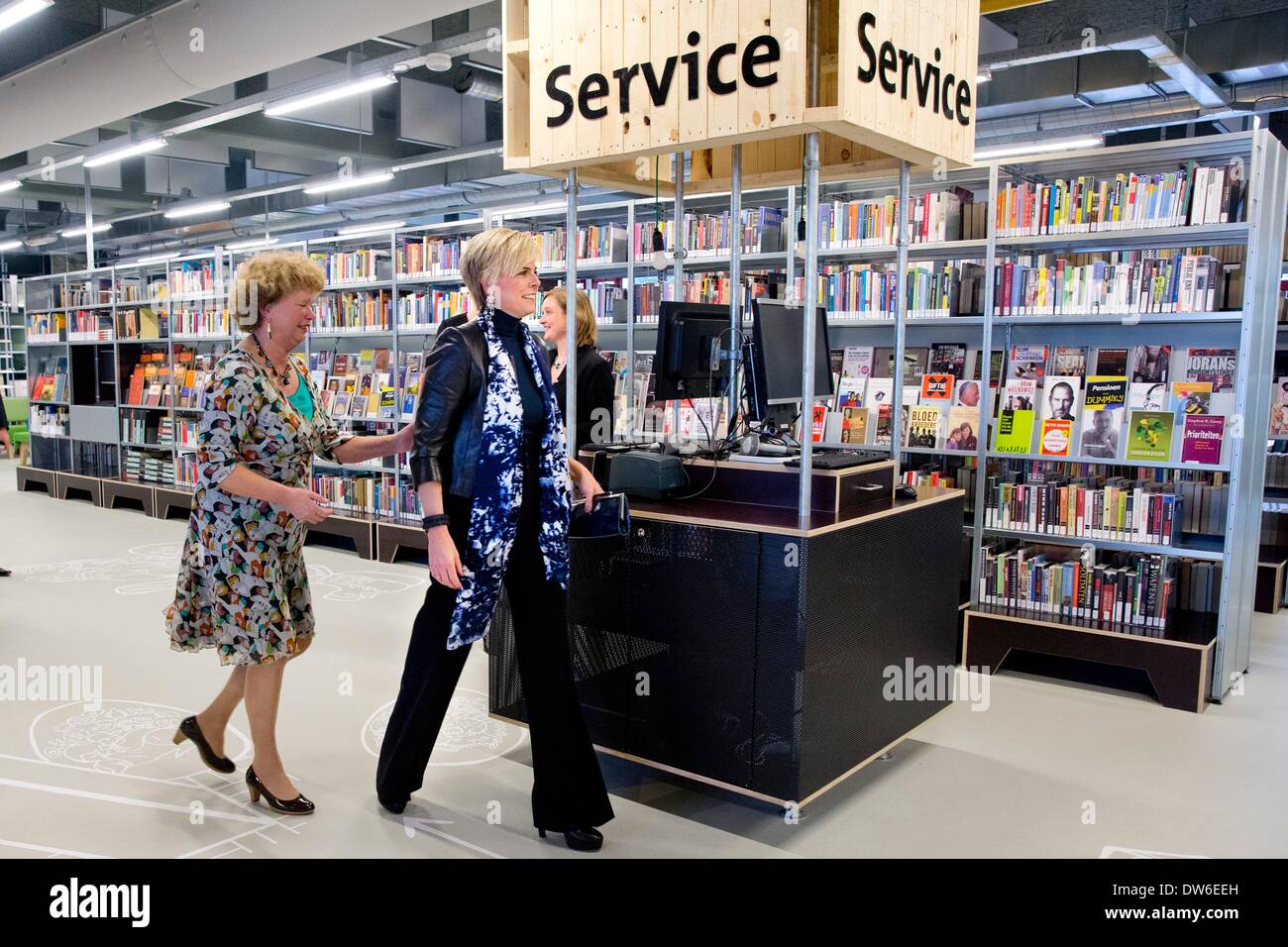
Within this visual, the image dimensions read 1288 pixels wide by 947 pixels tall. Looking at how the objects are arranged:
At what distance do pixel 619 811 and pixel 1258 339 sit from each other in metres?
3.59

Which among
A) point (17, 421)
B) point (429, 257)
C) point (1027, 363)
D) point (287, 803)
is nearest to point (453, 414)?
point (287, 803)

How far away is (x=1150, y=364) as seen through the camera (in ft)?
15.6

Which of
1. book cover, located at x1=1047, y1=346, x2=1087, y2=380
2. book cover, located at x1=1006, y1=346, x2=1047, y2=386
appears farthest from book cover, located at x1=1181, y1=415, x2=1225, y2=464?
book cover, located at x1=1006, y1=346, x2=1047, y2=386

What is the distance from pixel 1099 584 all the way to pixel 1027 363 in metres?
1.19

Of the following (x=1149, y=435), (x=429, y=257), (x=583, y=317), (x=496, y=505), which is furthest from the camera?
(x=429, y=257)

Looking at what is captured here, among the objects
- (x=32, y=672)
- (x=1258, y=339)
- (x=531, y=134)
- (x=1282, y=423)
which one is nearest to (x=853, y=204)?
(x=1258, y=339)

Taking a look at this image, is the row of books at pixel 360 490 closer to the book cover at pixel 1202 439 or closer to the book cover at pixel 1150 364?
the book cover at pixel 1150 364

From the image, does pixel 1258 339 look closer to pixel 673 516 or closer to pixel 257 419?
pixel 673 516

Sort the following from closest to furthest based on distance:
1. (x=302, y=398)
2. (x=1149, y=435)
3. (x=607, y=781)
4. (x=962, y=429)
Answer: (x=302, y=398) < (x=607, y=781) < (x=1149, y=435) < (x=962, y=429)

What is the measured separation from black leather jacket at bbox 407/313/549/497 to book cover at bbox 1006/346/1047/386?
3.22 meters

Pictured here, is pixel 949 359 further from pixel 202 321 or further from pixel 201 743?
pixel 202 321

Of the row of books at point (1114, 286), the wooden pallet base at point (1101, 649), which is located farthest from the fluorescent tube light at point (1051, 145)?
the wooden pallet base at point (1101, 649)

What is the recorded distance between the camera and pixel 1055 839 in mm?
2967

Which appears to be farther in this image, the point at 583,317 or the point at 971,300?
the point at 971,300
